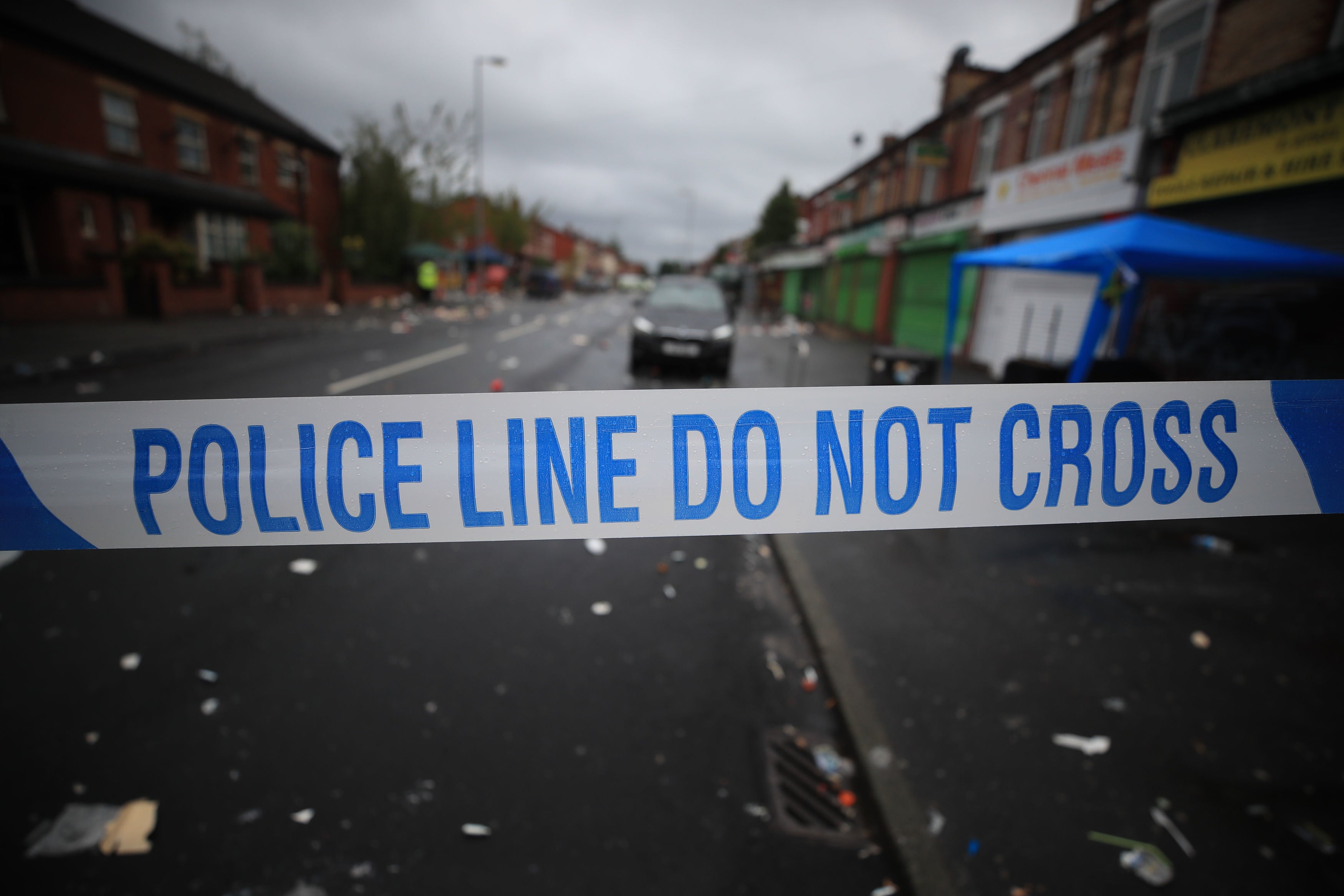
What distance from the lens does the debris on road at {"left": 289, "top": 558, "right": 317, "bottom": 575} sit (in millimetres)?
3814

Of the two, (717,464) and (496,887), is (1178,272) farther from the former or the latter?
(496,887)

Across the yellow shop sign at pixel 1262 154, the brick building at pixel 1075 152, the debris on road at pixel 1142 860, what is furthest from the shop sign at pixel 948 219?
the debris on road at pixel 1142 860

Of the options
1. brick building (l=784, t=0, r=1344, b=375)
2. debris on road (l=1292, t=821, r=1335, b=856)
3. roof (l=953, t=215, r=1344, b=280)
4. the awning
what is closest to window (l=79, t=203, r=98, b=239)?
the awning

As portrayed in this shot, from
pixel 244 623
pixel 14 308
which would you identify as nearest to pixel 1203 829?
pixel 244 623

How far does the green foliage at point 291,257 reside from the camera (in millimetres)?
21500

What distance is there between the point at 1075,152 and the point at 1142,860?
41.9 feet

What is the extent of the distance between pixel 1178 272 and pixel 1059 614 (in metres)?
5.87

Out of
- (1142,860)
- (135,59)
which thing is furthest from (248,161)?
(1142,860)

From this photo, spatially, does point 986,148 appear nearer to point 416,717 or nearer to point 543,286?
point 416,717

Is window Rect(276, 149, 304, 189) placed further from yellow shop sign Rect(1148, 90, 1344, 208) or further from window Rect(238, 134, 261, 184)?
yellow shop sign Rect(1148, 90, 1344, 208)

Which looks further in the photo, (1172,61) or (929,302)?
(929,302)

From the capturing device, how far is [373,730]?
246cm

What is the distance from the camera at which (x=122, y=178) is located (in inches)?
699

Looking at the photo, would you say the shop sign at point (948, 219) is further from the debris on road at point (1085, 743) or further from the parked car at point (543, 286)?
the parked car at point (543, 286)
